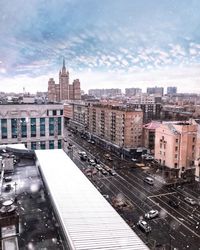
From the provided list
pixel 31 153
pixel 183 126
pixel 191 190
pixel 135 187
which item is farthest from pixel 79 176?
pixel 183 126

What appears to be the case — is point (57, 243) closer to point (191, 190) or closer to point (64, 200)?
point (64, 200)

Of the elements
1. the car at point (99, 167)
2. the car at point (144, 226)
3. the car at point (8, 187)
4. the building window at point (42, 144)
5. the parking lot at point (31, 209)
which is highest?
the car at point (8, 187)

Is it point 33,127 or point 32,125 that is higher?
point 32,125

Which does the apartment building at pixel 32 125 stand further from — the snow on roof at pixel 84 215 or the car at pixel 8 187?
the car at pixel 8 187

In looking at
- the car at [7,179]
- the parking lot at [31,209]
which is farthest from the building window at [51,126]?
the car at [7,179]

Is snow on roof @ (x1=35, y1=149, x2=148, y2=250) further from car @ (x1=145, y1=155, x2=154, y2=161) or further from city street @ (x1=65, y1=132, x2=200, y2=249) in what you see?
car @ (x1=145, y1=155, x2=154, y2=161)

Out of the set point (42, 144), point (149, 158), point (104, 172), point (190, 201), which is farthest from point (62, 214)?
point (149, 158)

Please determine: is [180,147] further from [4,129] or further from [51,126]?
[4,129]
